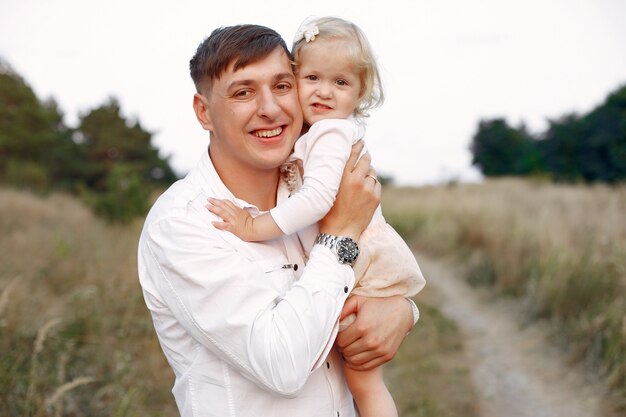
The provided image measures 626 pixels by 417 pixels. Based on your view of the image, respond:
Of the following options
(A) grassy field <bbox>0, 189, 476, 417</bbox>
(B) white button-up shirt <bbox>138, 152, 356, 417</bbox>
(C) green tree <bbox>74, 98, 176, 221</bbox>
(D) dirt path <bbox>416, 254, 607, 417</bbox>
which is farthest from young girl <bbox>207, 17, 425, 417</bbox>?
(C) green tree <bbox>74, 98, 176, 221</bbox>

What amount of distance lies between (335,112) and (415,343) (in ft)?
16.4

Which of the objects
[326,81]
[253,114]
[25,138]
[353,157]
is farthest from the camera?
[25,138]

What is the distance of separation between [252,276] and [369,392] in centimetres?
82

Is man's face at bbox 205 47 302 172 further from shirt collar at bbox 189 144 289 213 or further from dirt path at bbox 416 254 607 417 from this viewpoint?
dirt path at bbox 416 254 607 417

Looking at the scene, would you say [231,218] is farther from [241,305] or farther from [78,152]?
[78,152]

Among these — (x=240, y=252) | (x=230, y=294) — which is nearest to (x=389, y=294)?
(x=240, y=252)

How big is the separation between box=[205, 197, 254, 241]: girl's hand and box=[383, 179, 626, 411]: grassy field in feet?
14.2

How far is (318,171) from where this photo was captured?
90.3 inches

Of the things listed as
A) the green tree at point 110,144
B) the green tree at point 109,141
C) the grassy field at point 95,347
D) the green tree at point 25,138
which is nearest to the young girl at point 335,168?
the grassy field at point 95,347

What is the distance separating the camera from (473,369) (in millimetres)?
6480

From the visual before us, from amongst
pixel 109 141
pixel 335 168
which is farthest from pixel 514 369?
pixel 109 141

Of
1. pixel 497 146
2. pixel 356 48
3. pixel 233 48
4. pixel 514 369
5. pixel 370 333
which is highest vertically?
pixel 497 146

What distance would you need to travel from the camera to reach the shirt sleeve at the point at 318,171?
217cm

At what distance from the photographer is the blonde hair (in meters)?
2.78
